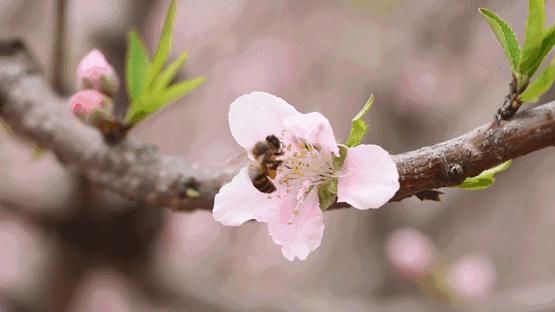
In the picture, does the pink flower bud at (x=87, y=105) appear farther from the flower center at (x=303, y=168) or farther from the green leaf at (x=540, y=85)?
the green leaf at (x=540, y=85)

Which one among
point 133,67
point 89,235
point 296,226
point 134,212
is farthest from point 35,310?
point 296,226

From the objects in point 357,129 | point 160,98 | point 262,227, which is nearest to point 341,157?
point 357,129

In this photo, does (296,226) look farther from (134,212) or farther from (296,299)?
(296,299)

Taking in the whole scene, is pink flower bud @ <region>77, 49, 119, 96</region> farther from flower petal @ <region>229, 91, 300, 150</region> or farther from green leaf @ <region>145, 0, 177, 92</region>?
flower petal @ <region>229, 91, 300, 150</region>

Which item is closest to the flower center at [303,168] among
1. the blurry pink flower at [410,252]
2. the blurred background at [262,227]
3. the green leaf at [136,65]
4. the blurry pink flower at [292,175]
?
the blurry pink flower at [292,175]

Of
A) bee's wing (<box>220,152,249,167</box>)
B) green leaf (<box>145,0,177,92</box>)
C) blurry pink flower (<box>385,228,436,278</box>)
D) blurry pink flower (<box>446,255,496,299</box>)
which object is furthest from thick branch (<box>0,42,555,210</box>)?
blurry pink flower (<box>446,255,496,299</box>)

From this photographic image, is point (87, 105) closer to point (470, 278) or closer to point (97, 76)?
point (97, 76)
